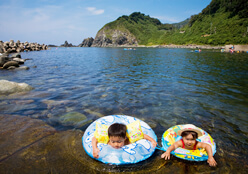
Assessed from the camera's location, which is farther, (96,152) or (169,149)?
(169,149)

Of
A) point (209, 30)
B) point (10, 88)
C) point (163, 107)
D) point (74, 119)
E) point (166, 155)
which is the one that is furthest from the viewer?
point (209, 30)

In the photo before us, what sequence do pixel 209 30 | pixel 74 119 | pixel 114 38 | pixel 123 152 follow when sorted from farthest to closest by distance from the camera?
pixel 114 38
pixel 209 30
pixel 74 119
pixel 123 152

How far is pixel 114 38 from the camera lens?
182 metres

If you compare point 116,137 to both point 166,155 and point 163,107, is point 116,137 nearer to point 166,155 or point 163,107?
point 166,155

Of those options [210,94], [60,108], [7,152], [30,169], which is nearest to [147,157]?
[30,169]

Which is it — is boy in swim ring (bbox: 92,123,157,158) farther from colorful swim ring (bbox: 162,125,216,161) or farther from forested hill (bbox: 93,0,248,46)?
forested hill (bbox: 93,0,248,46)

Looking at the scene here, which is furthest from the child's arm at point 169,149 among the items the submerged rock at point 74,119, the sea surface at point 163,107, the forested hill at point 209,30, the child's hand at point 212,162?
the forested hill at point 209,30

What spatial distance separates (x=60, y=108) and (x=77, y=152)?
10.9ft

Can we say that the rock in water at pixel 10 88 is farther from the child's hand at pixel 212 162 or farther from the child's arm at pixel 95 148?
the child's hand at pixel 212 162

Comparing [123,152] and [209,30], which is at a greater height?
[209,30]

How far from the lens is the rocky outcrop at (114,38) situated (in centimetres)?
17212

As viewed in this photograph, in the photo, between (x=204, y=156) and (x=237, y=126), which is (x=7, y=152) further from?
(x=237, y=126)

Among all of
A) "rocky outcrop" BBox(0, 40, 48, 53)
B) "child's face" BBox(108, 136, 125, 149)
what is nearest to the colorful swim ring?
"child's face" BBox(108, 136, 125, 149)

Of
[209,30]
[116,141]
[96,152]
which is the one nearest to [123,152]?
[116,141]
